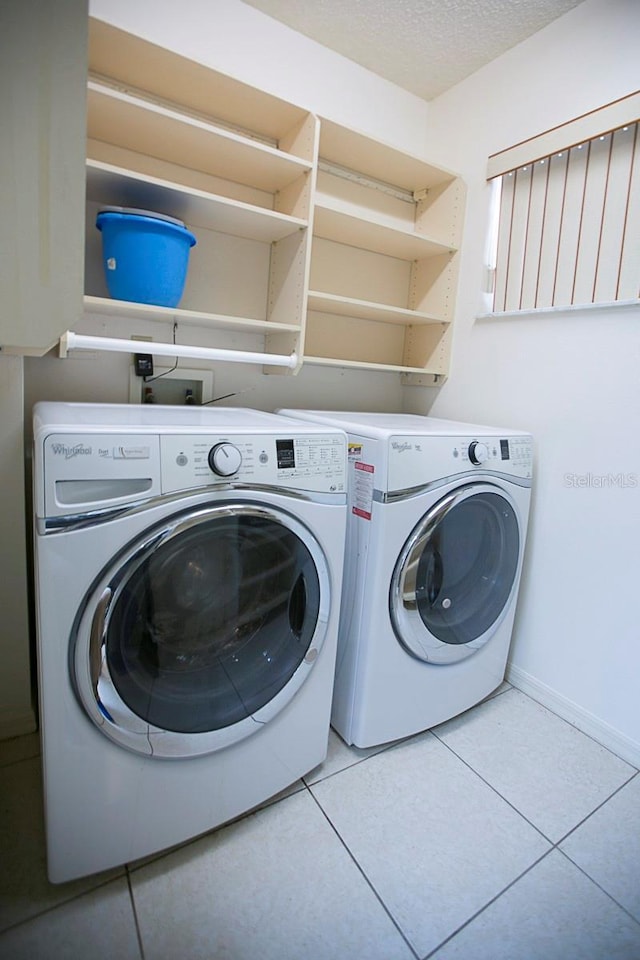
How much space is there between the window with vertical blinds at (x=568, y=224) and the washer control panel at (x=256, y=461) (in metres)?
1.08

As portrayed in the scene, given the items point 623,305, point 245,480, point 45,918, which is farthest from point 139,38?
point 45,918

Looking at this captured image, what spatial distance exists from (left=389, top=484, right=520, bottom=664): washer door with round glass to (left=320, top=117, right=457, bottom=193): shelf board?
4.45 feet

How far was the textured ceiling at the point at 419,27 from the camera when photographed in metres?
1.66

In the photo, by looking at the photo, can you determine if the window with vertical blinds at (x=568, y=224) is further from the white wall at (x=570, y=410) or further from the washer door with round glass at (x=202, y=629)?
the washer door with round glass at (x=202, y=629)

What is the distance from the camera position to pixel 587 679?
5.54 feet

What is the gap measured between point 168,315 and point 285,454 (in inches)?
29.2

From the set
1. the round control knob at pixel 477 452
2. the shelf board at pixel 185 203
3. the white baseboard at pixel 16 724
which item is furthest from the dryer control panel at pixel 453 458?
the white baseboard at pixel 16 724

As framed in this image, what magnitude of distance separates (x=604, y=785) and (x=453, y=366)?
1603 mm

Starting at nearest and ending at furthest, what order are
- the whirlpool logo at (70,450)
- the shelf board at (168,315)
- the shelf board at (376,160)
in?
the whirlpool logo at (70,450), the shelf board at (168,315), the shelf board at (376,160)

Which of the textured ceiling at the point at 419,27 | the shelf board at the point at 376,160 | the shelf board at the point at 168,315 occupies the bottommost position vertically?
the shelf board at the point at 168,315

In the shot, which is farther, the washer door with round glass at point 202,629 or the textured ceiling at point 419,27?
the textured ceiling at point 419,27

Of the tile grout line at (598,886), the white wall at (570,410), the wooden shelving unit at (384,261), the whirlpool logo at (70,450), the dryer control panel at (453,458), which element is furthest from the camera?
the wooden shelving unit at (384,261)

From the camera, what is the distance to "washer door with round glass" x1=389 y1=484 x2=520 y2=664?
4.61ft

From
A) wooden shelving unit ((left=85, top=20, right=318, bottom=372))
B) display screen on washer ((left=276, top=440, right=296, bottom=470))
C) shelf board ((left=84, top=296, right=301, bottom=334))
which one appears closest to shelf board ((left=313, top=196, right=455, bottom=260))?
wooden shelving unit ((left=85, top=20, right=318, bottom=372))
